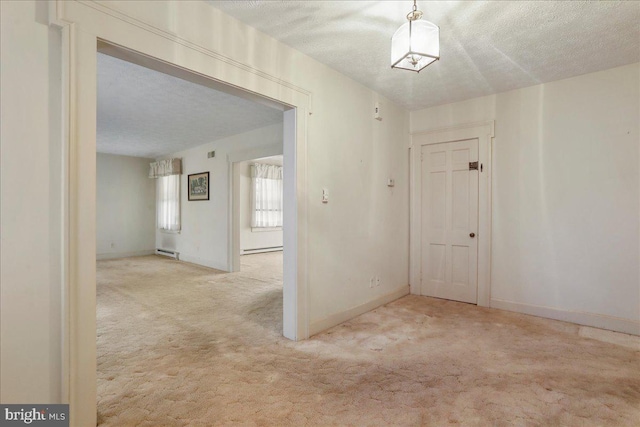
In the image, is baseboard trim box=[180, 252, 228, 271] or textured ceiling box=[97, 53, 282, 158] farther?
baseboard trim box=[180, 252, 228, 271]

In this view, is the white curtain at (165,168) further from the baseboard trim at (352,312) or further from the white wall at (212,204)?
the baseboard trim at (352,312)

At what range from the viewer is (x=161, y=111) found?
14.4ft

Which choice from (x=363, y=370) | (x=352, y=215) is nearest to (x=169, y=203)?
(x=352, y=215)

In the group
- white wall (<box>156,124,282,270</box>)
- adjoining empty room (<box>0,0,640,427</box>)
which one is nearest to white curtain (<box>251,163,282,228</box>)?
white wall (<box>156,124,282,270</box>)

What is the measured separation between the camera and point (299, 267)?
9.22 ft

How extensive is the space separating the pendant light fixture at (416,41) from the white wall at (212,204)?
3343 millimetres

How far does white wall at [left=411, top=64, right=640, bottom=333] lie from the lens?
120 inches

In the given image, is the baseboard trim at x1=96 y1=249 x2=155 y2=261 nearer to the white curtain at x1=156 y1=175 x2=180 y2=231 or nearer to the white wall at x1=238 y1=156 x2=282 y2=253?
the white curtain at x1=156 y1=175 x2=180 y2=231

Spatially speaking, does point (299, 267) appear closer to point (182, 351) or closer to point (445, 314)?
point (182, 351)

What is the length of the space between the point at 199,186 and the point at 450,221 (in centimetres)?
491

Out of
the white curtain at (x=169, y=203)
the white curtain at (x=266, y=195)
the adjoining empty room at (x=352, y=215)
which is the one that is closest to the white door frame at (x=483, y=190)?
the adjoining empty room at (x=352, y=215)

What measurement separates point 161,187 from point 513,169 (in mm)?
7410

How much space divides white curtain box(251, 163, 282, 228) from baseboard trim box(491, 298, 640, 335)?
5964 mm

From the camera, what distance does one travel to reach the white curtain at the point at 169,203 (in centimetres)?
718
